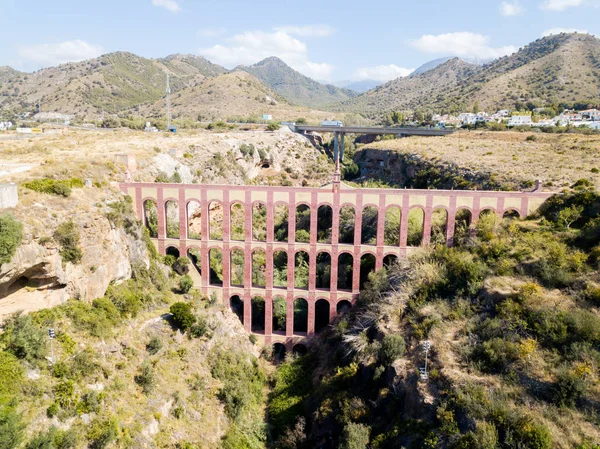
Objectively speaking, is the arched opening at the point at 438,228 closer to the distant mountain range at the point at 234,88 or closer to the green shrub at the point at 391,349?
the green shrub at the point at 391,349

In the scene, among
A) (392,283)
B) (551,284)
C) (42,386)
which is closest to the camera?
(42,386)

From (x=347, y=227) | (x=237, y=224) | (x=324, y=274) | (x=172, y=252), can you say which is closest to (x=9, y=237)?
(x=172, y=252)

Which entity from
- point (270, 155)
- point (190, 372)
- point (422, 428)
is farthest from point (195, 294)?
point (270, 155)

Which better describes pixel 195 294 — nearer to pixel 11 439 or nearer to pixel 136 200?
pixel 136 200

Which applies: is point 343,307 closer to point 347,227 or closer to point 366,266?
point 366,266

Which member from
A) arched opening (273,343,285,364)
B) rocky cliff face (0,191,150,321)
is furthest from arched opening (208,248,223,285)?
rocky cliff face (0,191,150,321)

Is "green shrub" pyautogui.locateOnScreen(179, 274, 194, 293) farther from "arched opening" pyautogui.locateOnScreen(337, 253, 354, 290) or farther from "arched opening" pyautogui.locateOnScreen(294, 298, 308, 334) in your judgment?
"arched opening" pyautogui.locateOnScreen(337, 253, 354, 290)
